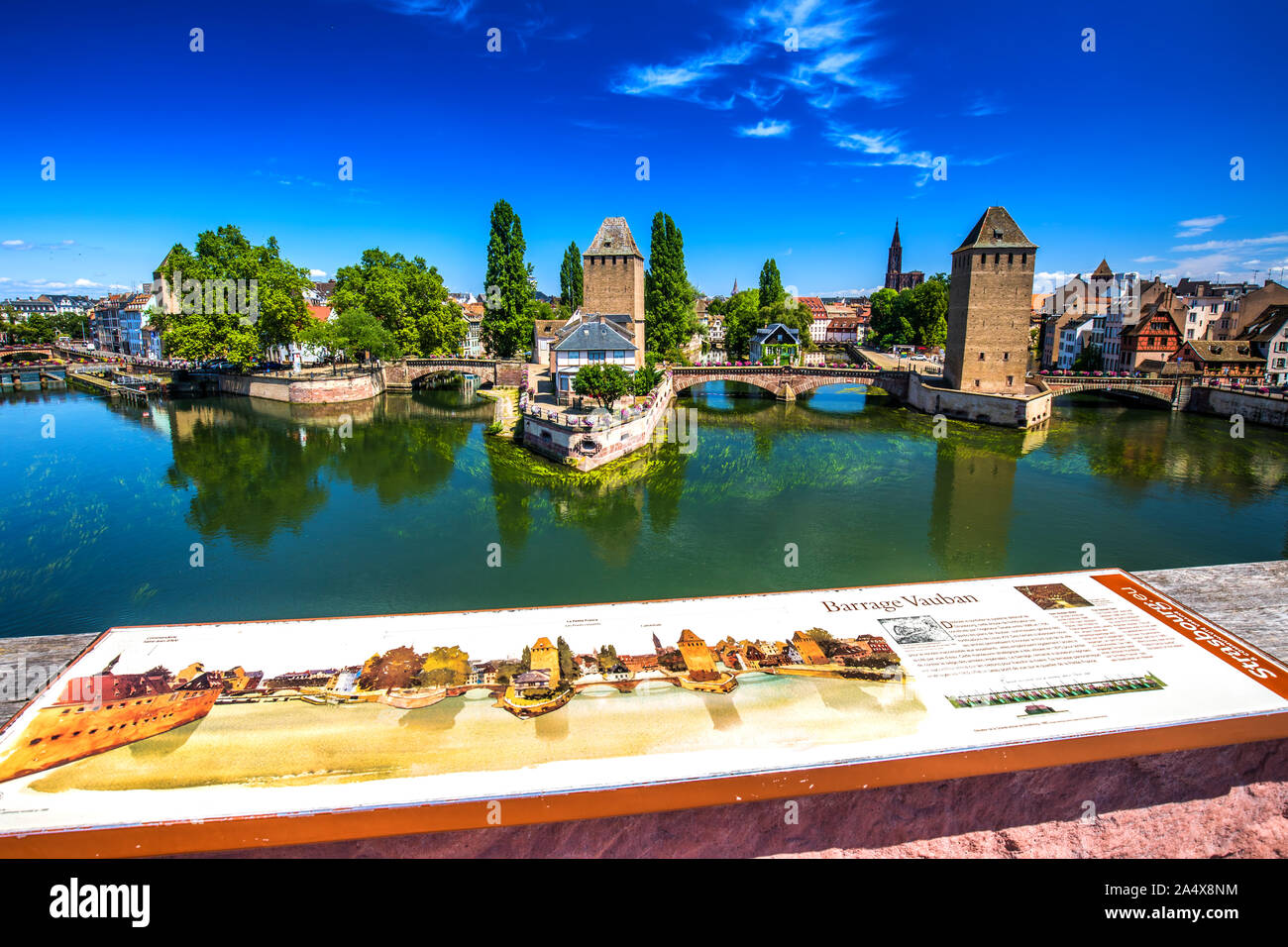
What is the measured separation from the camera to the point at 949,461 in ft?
101

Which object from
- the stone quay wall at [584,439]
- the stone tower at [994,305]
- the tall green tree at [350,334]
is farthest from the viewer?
the tall green tree at [350,334]

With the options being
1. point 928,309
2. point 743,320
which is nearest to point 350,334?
point 743,320

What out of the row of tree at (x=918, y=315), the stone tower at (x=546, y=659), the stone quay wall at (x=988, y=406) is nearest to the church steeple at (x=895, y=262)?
the row of tree at (x=918, y=315)

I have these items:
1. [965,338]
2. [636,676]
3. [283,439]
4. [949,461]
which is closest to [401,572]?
[636,676]

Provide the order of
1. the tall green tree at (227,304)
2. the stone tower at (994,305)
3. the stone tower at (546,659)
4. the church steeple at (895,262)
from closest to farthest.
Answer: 1. the stone tower at (546,659)
2. the stone tower at (994,305)
3. the tall green tree at (227,304)
4. the church steeple at (895,262)

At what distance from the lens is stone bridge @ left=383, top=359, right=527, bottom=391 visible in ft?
174

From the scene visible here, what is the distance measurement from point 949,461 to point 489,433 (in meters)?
24.3

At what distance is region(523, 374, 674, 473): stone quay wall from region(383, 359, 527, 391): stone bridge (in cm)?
2121

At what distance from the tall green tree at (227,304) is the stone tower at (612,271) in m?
22.2

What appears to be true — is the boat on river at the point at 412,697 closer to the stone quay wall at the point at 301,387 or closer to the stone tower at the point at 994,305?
the stone tower at the point at 994,305

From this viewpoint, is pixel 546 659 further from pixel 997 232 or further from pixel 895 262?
pixel 895 262

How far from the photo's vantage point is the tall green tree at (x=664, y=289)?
2092 inches
